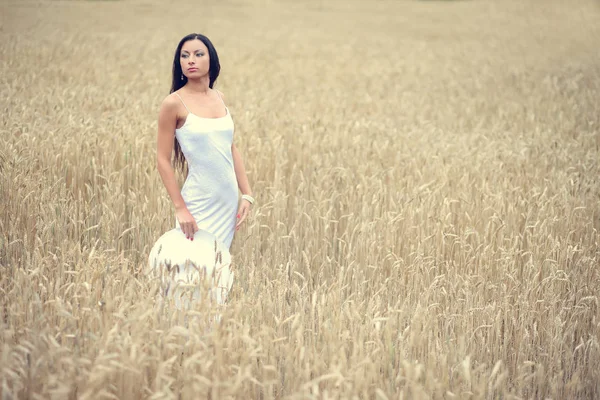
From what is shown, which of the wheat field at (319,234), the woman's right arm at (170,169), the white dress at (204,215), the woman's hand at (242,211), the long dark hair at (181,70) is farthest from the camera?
the woman's hand at (242,211)

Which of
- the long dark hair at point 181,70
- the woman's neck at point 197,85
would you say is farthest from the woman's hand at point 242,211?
the woman's neck at point 197,85

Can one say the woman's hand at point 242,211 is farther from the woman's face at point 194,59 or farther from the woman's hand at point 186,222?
the woman's face at point 194,59

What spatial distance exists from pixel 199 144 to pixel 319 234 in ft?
4.67

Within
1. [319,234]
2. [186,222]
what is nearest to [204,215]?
[186,222]

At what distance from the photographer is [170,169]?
2740mm

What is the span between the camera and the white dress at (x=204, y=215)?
101 inches

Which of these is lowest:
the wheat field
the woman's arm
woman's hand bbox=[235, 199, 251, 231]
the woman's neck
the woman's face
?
the wheat field

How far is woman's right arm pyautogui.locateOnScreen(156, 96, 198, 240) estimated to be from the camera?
2.72 metres

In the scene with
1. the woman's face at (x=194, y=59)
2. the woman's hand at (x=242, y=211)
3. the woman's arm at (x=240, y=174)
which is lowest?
the woman's hand at (x=242, y=211)

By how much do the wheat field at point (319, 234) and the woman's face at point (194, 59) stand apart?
2.85ft

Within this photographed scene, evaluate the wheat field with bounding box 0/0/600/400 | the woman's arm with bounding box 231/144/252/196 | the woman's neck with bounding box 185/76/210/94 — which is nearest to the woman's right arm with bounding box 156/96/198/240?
the woman's neck with bounding box 185/76/210/94

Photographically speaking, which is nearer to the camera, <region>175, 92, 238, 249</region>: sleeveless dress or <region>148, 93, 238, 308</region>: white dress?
<region>148, 93, 238, 308</region>: white dress

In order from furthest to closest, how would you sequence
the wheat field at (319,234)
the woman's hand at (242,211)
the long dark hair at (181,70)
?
the woman's hand at (242,211) < the long dark hair at (181,70) < the wheat field at (319,234)

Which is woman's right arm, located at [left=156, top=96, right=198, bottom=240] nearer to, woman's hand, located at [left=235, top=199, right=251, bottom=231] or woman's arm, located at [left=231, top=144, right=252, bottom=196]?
woman's hand, located at [left=235, top=199, right=251, bottom=231]
